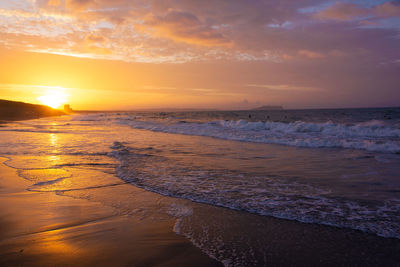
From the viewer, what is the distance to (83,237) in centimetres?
363

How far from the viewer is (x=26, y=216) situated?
14.1 ft

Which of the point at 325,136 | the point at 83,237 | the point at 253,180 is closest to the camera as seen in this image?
the point at 83,237

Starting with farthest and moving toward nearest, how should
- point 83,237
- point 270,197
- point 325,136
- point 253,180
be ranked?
point 325,136 < point 253,180 < point 270,197 < point 83,237

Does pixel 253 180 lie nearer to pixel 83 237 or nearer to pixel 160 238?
pixel 160 238

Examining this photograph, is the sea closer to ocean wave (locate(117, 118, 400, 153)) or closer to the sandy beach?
the sandy beach

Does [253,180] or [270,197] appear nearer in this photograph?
[270,197]

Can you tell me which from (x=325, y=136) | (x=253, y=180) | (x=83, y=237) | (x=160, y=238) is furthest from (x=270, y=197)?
(x=325, y=136)

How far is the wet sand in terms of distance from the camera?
305 cm

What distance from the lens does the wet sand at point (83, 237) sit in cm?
305

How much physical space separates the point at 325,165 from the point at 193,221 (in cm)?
614

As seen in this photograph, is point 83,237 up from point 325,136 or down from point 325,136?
down

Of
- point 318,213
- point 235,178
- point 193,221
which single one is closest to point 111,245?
point 193,221

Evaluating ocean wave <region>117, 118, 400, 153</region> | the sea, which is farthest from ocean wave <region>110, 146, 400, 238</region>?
ocean wave <region>117, 118, 400, 153</region>

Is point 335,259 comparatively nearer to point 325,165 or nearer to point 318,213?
point 318,213
